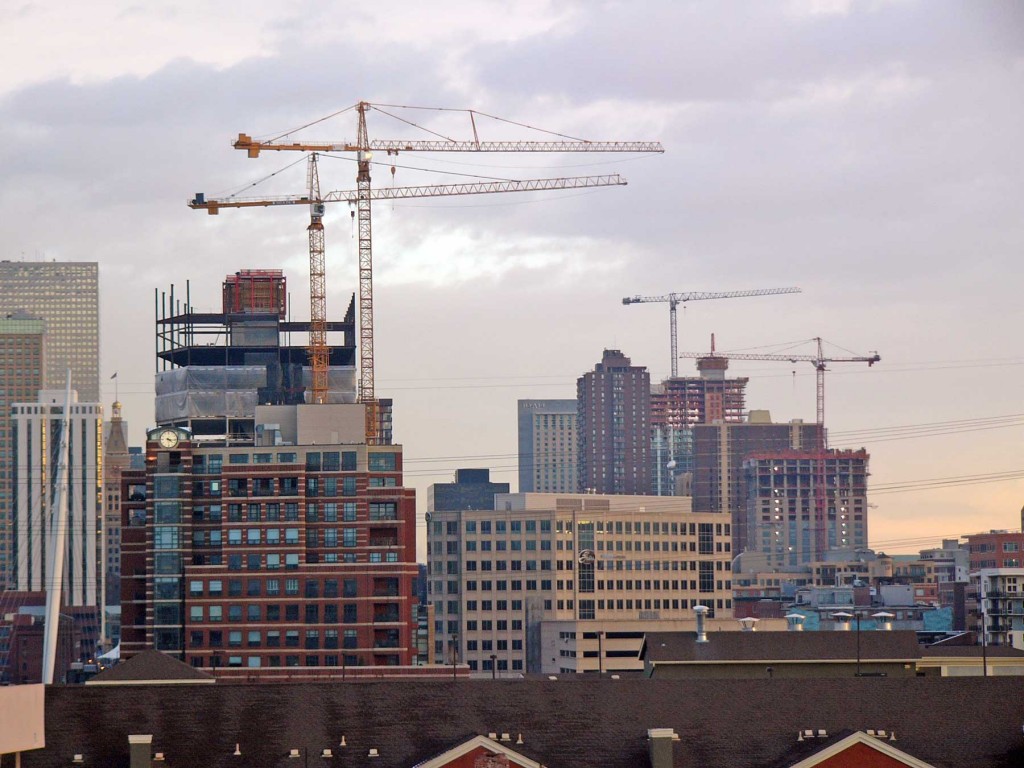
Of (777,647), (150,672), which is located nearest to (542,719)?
(777,647)

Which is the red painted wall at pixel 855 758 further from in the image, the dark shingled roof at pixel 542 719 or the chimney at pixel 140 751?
the chimney at pixel 140 751

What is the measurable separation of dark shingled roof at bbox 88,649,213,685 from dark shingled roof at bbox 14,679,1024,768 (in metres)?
45.8

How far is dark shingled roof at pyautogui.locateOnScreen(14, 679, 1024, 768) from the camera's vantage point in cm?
8900

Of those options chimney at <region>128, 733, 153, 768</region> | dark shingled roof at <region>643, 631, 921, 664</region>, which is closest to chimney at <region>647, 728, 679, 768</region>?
chimney at <region>128, 733, 153, 768</region>

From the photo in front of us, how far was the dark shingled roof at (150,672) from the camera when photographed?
137 metres

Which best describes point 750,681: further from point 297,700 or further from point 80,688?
point 80,688

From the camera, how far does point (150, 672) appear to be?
141m

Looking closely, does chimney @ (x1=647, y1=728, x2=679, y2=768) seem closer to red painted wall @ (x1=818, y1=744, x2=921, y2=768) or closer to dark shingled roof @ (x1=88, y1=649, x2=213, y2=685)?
red painted wall @ (x1=818, y1=744, x2=921, y2=768)

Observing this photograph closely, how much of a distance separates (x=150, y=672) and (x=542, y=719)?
5634 cm

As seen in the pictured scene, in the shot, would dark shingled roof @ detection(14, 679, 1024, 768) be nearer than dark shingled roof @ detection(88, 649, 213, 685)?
Yes

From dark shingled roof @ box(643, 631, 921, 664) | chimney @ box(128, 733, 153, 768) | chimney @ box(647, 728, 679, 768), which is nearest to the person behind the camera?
chimney @ box(128, 733, 153, 768)

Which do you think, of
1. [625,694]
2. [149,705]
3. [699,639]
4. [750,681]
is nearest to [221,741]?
[149,705]

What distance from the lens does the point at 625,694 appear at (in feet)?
303

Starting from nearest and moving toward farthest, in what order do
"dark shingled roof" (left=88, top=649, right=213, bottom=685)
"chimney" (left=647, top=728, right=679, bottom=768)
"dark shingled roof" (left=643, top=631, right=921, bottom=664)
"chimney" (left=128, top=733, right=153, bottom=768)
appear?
"chimney" (left=128, top=733, right=153, bottom=768), "chimney" (left=647, top=728, right=679, bottom=768), "dark shingled roof" (left=643, top=631, right=921, bottom=664), "dark shingled roof" (left=88, top=649, right=213, bottom=685)
